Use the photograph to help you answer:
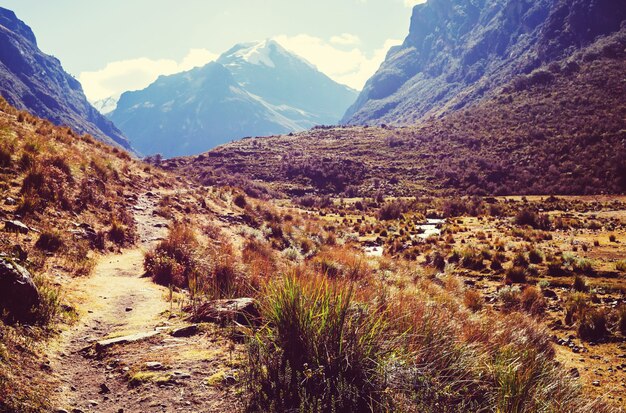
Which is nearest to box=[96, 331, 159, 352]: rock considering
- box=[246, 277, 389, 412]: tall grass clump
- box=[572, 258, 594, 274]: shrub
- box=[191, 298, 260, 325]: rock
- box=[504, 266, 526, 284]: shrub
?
box=[191, 298, 260, 325]: rock

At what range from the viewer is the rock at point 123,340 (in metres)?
4.80

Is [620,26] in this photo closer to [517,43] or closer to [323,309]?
[517,43]

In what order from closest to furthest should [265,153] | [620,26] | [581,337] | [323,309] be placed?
[323,309]
[581,337]
[265,153]
[620,26]

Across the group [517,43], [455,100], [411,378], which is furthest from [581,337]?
[517,43]

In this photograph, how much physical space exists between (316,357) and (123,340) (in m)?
2.95

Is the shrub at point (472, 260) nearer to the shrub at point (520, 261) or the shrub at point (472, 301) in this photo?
the shrub at point (520, 261)

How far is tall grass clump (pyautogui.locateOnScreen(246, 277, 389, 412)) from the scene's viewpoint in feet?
11.1

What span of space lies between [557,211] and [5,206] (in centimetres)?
4434

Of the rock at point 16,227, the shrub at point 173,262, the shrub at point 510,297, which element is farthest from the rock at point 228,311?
the shrub at point 510,297

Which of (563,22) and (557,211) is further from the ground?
(563,22)

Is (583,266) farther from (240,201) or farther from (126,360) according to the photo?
(240,201)

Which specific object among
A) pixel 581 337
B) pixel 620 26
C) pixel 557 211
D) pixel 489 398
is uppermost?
pixel 620 26

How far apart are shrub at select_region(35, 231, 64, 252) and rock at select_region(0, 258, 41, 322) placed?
386 cm

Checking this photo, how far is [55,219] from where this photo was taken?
1016cm
